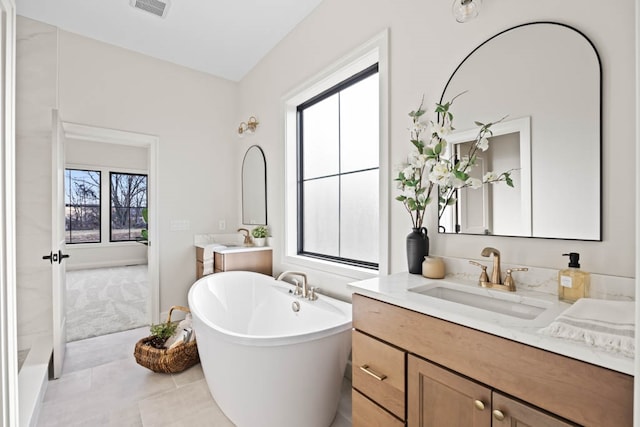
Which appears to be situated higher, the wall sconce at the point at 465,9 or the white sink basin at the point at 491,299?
the wall sconce at the point at 465,9

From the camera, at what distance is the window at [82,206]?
6375mm

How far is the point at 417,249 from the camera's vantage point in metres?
1.52

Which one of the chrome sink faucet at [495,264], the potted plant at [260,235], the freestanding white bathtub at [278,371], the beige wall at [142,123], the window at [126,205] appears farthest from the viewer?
the window at [126,205]

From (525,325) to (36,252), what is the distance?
3.49 metres

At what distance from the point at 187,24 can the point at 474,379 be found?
332 cm

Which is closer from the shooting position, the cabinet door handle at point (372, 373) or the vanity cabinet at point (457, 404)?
the vanity cabinet at point (457, 404)

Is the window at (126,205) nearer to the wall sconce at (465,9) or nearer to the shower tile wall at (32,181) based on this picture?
the shower tile wall at (32,181)

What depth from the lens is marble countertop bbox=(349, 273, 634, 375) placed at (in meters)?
0.67

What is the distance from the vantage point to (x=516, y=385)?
0.79m

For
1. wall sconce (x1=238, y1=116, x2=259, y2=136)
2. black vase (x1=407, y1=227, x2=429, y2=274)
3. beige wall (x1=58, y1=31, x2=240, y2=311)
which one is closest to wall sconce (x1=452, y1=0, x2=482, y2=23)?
black vase (x1=407, y1=227, x2=429, y2=274)

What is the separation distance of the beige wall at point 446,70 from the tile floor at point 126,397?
3.66 ft

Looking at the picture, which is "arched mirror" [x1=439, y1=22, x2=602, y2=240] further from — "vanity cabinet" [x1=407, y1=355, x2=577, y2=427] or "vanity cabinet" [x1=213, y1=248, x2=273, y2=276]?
"vanity cabinet" [x1=213, y1=248, x2=273, y2=276]

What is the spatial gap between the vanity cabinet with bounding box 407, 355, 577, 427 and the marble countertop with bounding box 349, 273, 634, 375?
0.17 meters

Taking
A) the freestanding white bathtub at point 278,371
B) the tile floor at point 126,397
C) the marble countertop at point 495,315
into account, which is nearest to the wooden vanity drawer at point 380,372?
the marble countertop at point 495,315
